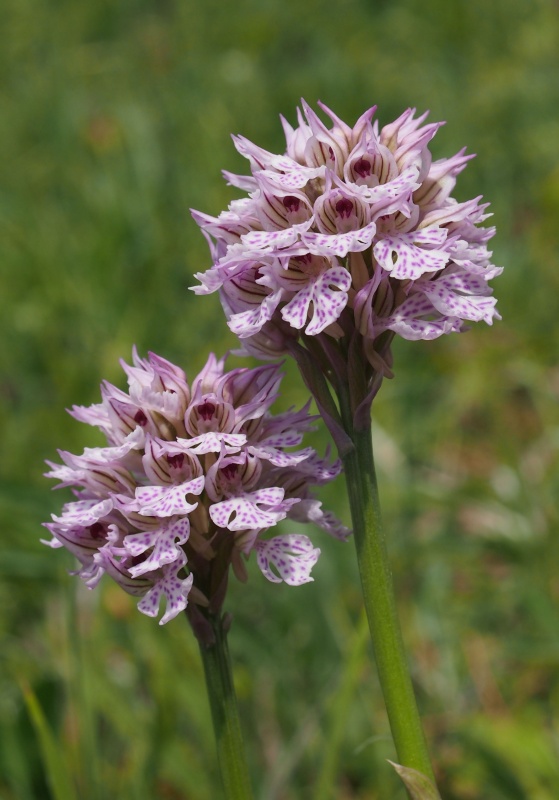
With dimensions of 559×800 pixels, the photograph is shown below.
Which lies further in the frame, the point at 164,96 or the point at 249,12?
the point at 249,12

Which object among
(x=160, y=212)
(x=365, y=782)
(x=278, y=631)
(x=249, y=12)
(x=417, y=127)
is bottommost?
(x=365, y=782)

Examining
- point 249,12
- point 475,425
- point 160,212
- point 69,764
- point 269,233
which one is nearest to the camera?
point 269,233

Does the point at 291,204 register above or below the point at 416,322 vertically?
above

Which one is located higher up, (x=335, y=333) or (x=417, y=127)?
(x=417, y=127)

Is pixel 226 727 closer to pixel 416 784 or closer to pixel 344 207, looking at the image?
pixel 416 784

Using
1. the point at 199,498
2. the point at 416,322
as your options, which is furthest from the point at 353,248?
the point at 199,498

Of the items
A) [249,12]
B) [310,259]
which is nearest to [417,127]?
[310,259]

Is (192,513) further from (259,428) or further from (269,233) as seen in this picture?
(269,233)

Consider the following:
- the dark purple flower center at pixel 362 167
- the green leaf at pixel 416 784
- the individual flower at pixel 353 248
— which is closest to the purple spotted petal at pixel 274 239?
the individual flower at pixel 353 248
